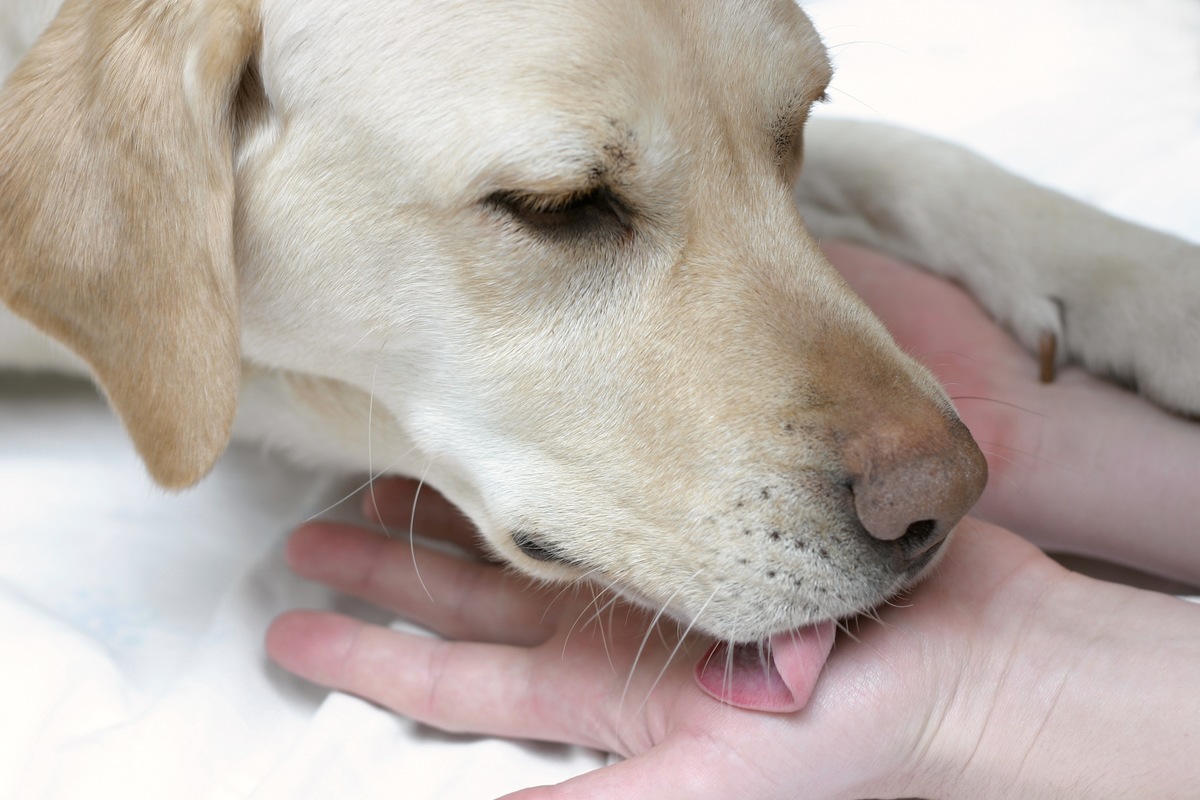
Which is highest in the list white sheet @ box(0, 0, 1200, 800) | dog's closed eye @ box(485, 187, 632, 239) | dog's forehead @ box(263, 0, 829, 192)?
dog's forehead @ box(263, 0, 829, 192)

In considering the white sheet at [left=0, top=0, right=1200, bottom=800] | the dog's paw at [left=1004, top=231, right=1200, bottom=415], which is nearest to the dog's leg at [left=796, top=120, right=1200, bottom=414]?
the dog's paw at [left=1004, top=231, right=1200, bottom=415]

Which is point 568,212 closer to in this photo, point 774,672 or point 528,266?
point 528,266

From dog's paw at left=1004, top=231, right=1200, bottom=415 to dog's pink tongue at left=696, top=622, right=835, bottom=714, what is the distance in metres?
0.98

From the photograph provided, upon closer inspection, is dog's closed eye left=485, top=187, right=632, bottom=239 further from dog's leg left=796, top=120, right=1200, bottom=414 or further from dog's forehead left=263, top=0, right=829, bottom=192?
dog's leg left=796, top=120, right=1200, bottom=414

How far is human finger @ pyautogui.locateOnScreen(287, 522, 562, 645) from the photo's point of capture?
213 centimetres

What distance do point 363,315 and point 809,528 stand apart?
75 centimetres

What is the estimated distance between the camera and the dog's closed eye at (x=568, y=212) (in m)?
1.60

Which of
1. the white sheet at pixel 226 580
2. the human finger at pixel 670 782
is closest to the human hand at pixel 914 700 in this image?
the human finger at pixel 670 782

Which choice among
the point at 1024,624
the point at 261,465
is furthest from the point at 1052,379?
the point at 261,465

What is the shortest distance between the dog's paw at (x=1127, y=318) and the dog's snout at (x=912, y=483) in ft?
2.70

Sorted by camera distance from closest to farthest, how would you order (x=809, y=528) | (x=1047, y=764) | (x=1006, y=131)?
(x=809, y=528)
(x=1047, y=764)
(x=1006, y=131)

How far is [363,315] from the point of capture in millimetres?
1759

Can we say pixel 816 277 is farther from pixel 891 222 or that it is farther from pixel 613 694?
pixel 891 222

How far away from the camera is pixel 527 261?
64.5 inches
